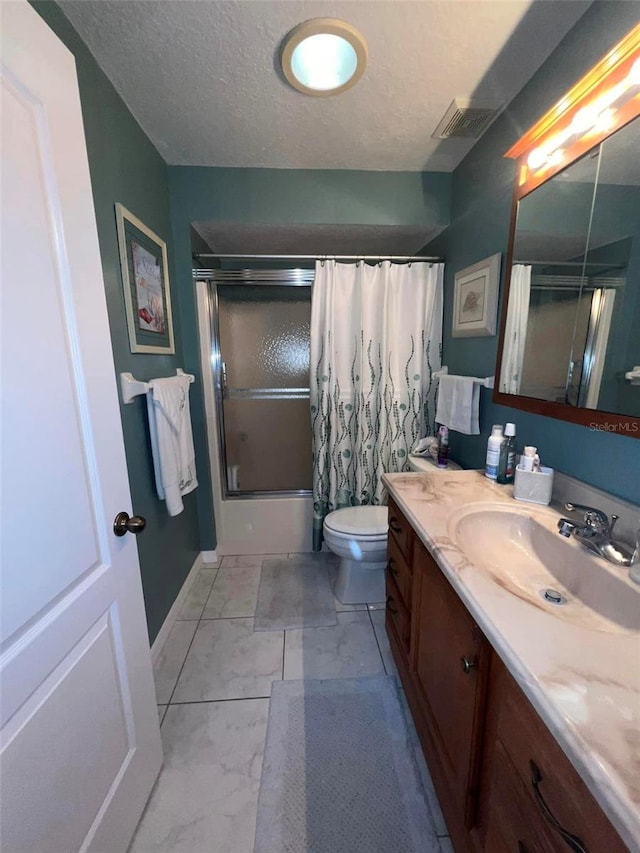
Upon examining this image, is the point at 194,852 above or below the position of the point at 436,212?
below

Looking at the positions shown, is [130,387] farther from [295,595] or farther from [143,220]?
[295,595]

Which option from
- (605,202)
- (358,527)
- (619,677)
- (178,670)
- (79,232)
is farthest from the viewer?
(358,527)

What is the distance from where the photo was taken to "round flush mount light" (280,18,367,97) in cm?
103

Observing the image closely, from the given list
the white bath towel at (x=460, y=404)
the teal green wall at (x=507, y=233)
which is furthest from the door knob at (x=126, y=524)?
the white bath towel at (x=460, y=404)

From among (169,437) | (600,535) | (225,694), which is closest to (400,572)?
(600,535)

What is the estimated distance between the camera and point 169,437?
5.03 ft

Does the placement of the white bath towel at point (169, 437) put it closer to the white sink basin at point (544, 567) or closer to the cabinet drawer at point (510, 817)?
the white sink basin at point (544, 567)

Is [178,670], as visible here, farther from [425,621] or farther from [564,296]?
[564,296]

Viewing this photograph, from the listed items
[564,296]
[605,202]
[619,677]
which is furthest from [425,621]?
[605,202]

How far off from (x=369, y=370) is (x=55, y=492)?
170 cm

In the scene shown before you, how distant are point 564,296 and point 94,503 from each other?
1477 mm

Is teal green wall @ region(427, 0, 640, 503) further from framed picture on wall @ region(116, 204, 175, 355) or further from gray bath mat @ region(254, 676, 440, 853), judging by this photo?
framed picture on wall @ region(116, 204, 175, 355)

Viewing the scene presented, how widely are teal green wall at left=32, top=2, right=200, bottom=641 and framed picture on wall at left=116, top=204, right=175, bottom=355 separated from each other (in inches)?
1.5

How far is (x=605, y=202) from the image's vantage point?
92cm
